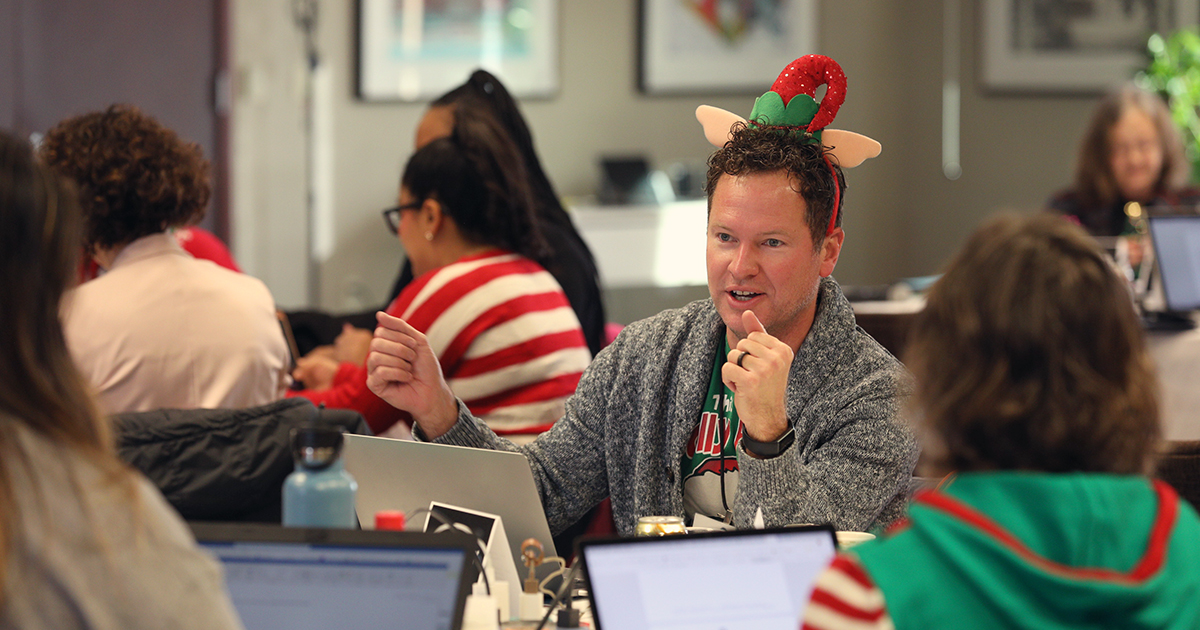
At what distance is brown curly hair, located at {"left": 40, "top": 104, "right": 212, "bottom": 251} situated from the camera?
2221 millimetres

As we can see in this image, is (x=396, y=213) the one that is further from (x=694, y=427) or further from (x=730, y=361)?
(x=730, y=361)

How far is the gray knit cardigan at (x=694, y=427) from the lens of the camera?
1490 mm

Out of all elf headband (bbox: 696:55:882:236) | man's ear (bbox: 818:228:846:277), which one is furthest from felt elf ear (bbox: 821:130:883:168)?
man's ear (bbox: 818:228:846:277)

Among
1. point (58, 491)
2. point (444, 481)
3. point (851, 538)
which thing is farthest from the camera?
point (444, 481)

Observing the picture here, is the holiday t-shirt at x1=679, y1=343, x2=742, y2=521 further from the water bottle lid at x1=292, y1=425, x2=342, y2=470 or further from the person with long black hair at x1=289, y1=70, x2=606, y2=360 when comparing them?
the person with long black hair at x1=289, y1=70, x2=606, y2=360

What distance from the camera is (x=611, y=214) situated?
5.27 metres

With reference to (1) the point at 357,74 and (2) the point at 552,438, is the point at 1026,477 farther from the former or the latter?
(1) the point at 357,74

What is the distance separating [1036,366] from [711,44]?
4.99 m

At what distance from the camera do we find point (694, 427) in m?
1.73

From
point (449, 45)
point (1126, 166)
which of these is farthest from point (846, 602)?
point (449, 45)

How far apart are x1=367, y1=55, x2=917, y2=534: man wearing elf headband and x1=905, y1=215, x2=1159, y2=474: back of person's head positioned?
2.22ft

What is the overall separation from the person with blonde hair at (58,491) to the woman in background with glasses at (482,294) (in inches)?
59.0

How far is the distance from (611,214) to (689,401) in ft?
11.8

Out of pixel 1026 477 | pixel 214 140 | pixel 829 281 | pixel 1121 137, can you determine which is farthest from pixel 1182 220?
pixel 214 140
